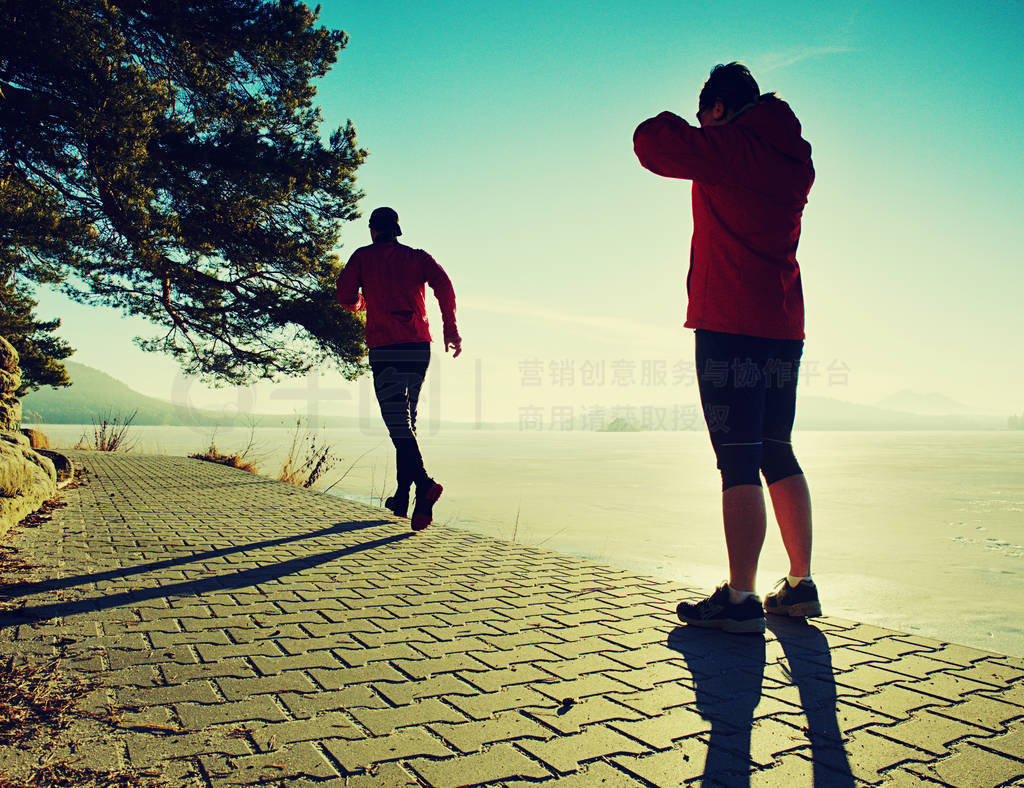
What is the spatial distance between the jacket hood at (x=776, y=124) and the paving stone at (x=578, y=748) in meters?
2.30

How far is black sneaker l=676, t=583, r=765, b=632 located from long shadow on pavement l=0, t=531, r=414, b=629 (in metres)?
2.24

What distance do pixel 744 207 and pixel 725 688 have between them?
187 cm

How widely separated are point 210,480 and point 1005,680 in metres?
8.90

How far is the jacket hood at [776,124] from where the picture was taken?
2787mm

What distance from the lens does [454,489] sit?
1052 centimetres

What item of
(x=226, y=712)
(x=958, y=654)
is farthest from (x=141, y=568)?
(x=958, y=654)

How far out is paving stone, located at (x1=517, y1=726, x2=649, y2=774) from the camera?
1.72 m

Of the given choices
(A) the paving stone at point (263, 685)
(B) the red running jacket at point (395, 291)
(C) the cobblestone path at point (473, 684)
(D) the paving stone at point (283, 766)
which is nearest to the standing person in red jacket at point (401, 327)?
(B) the red running jacket at point (395, 291)

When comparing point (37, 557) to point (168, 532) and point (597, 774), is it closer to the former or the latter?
point (168, 532)

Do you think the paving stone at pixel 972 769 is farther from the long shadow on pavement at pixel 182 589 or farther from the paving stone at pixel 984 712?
the long shadow on pavement at pixel 182 589

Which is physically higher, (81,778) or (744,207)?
(744,207)

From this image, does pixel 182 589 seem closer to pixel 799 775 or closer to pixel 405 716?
pixel 405 716

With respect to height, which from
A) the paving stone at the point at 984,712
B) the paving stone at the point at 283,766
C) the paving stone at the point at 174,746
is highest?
the paving stone at the point at 174,746

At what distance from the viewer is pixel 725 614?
2.88 meters
